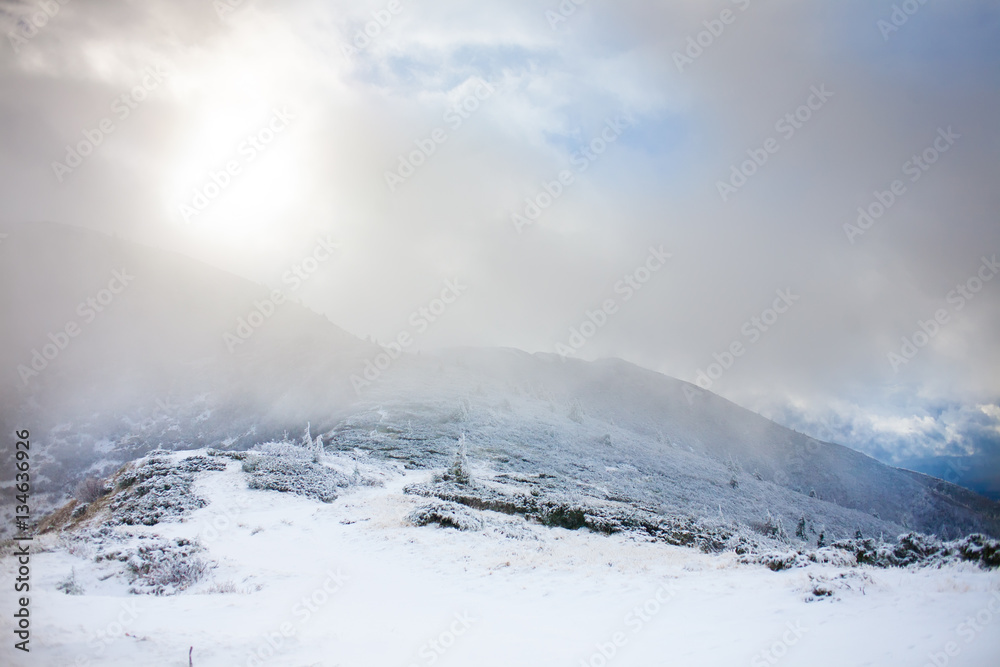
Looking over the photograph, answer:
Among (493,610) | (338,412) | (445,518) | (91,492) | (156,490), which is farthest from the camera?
(338,412)

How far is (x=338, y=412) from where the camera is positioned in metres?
57.3

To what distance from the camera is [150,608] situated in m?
9.52

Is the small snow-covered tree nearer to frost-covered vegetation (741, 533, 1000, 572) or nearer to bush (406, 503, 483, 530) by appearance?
bush (406, 503, 483, 530)

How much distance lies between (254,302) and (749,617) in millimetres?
121374

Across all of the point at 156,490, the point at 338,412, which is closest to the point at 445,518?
the point at 156,490

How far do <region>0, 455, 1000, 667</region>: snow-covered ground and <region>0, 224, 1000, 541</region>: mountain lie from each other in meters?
13.3

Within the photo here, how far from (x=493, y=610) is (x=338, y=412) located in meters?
50.6

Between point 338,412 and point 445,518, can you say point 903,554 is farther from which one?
point 338,412

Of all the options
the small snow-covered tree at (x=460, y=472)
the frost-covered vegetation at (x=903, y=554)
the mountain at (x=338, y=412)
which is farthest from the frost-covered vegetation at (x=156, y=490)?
the frost-covered vegetation at (x=903, y=554)

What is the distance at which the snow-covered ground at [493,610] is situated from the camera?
24.4 ft

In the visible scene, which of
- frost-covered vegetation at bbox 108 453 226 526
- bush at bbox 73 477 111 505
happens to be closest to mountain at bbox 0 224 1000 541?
frost-covered vegetation at bbox 108 453 226 526

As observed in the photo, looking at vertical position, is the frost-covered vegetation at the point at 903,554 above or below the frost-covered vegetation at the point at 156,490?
below

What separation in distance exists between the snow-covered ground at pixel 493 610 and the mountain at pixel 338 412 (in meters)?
13.3

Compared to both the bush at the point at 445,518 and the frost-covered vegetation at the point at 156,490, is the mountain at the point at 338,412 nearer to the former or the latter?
the bush at the point at 445,518
